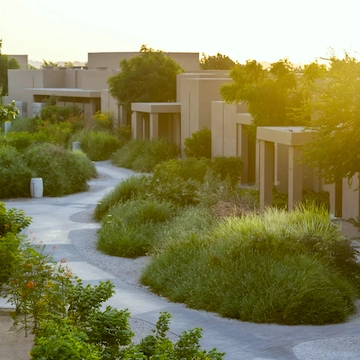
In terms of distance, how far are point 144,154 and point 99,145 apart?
4302 millimetres

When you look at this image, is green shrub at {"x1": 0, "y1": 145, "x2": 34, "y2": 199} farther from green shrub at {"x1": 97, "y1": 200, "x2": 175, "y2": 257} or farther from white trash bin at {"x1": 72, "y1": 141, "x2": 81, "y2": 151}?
white trash bin at {"x1": 72, "y1": 141, "x2": 81, "y2": 151}

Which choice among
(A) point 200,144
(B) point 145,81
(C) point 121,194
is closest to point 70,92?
(B) point 145,81

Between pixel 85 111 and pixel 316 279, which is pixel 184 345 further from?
pixel 85 111

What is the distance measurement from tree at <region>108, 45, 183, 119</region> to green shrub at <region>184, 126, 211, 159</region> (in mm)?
9748

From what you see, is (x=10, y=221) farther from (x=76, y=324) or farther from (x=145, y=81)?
(x=145, y=81)

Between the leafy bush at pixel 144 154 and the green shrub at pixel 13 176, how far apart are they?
27.7 feet

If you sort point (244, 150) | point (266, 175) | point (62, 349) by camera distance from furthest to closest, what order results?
1. point (244, 150)
2. point (266, 175)
3. point (62, 349)

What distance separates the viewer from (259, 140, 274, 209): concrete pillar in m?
21.7

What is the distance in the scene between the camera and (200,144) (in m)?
34.2

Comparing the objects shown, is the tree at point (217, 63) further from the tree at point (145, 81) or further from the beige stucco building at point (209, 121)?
the tree at point (145, 81)

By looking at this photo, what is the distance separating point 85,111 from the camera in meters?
52.9

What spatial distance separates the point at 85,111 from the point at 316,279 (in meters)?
41.5

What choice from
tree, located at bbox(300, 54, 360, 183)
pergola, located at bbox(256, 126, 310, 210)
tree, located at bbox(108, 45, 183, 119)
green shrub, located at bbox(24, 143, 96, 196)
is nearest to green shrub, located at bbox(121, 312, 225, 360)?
tree, located at bbox(300, 54, 360, 183)

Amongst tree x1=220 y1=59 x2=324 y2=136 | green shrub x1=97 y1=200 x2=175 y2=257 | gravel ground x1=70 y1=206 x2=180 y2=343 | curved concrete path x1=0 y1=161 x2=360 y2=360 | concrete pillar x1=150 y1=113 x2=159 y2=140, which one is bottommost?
gravel ground x1=70 y1=206 x2=180 y2=343
